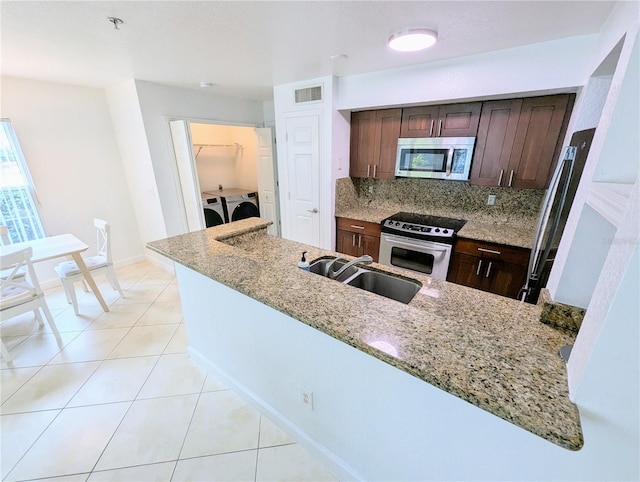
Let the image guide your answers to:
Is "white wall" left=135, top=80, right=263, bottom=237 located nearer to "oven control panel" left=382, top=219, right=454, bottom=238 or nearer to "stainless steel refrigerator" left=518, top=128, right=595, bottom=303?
"oven control panel" left=382, top=219, right=454, bottom=238

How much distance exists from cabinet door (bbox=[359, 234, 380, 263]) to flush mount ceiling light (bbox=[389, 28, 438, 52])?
1.76m

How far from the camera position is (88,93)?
3.17 m

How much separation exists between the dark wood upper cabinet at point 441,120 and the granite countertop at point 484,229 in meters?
0.89

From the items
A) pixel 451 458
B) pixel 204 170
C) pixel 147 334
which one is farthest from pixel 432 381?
pixel 204 170

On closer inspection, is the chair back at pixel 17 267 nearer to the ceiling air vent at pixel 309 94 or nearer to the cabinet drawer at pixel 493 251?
the ceiling air vent at pixel 309 94

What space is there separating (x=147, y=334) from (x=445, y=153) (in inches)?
130

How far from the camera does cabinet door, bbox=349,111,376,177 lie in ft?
9.79

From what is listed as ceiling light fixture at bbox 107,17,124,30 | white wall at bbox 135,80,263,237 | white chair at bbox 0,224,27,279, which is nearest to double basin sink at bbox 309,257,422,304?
ceiling light fixture at bbox 107,17,124,30

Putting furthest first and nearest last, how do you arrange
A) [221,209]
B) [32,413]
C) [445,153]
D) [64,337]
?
[221,209]
[445,153]
[64,337]
[32,413]

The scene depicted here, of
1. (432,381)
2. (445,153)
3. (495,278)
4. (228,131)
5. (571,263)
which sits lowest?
(495,278)

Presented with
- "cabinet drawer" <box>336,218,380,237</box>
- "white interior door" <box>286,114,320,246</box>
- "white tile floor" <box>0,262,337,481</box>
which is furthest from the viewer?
"white interior door" <box>286,114,320,246</box>

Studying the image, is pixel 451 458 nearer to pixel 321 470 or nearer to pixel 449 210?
pixel 321 470

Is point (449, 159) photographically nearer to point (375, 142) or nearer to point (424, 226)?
point (424, 226)

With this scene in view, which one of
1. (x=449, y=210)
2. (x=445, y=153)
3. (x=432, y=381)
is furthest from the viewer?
(x=449, y=210)
